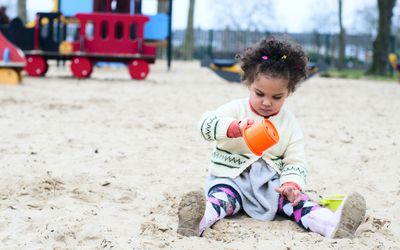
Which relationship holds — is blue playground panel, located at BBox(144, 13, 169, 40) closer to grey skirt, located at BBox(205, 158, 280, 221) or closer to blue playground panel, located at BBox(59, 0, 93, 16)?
blue playground panel, located at BBox(59, 0, 93, 16)

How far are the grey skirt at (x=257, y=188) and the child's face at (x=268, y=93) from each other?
0.22 m

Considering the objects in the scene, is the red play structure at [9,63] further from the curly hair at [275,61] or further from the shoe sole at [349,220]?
the shoe sole at [349,220]

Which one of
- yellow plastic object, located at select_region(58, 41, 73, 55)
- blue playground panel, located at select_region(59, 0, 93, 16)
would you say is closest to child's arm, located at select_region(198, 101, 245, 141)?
yellow plastic object, located at select_region(58, 41, 73, 55)

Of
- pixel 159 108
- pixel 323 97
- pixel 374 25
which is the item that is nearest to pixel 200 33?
pixel 374 25

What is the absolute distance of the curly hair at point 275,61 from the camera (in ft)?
7.26

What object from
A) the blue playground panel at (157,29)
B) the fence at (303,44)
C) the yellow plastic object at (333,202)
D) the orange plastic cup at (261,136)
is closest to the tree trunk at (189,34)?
the fence at (303,44)

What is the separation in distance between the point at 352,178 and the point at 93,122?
7.43 ft

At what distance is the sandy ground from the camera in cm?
186

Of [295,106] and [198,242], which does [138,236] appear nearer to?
[198,242]

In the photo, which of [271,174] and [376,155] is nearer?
[271,174]

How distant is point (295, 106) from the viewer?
20.5 feet

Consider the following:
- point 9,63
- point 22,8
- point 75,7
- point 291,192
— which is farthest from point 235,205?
point 22,8

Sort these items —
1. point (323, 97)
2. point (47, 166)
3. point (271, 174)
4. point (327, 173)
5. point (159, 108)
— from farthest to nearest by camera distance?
point (323, 97) < point (159, 108) < point (327, 173) < point (47, 166) < point (271, 174)

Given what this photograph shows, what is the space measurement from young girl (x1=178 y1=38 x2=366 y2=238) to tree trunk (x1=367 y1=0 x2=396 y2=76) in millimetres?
13716
